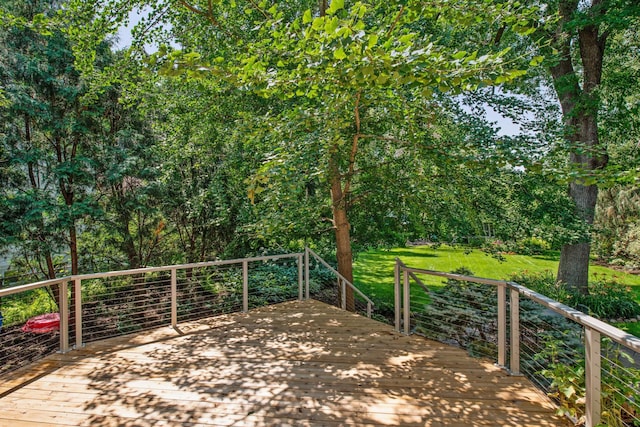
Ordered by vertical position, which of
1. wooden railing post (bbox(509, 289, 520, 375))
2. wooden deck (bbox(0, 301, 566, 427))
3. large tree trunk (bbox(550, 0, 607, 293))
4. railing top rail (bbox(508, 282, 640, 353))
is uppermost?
large tree trunk (bbox(550, 0, 607, 293))

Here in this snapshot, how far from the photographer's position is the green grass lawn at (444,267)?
11.1 meters

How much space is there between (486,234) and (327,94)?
3.82m

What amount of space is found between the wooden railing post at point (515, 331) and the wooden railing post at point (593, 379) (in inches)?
36.4

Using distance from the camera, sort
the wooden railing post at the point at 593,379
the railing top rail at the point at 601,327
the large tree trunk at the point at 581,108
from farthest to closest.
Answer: the large tree trunk at the point at 581,108
the wooden railing post at the point at 593,379
the railing top rail at the point at 601,327

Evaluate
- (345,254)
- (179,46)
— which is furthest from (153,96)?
(345,254)

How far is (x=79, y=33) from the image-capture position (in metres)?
4.39

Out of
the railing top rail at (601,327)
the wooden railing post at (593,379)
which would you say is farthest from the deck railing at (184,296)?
the wooden railing post at (593,379)

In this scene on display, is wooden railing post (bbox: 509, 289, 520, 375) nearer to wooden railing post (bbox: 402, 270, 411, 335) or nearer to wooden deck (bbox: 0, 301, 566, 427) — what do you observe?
wooden deck (bbox: 0, 301, 566, 427)

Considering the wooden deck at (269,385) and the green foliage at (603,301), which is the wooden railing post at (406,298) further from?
the green foliage at (603,301)

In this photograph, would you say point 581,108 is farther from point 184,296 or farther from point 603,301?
point 184,296

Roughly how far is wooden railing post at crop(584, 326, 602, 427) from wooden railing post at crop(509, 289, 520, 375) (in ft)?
3.03

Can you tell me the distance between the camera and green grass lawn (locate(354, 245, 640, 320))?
11.1 m

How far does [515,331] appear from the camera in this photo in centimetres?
341

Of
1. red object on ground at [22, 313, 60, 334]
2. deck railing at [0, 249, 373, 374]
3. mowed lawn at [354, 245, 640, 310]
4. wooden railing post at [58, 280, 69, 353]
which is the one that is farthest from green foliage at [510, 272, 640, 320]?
red object on ground at [22, 313, 60, 334]
